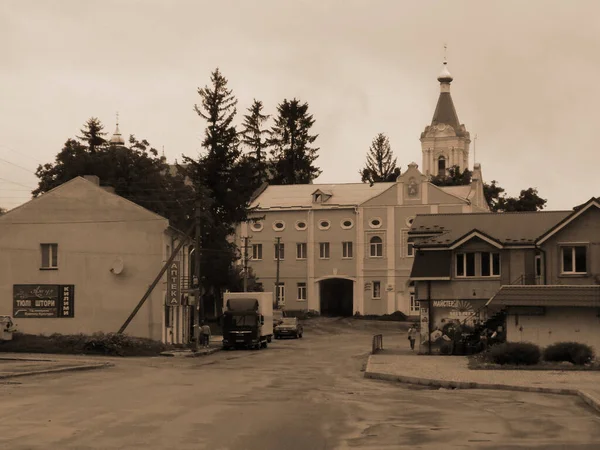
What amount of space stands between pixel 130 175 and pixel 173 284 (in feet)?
92.0

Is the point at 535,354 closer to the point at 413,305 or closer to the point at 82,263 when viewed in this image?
the point at 82,263

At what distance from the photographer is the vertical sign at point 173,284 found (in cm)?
5741

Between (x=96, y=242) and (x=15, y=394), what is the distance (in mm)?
31842

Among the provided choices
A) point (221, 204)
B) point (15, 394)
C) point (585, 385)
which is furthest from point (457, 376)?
point (221, 204)

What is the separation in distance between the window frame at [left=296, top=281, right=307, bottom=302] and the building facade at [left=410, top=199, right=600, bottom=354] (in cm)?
4054

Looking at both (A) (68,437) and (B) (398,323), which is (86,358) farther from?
(B) (398,323)

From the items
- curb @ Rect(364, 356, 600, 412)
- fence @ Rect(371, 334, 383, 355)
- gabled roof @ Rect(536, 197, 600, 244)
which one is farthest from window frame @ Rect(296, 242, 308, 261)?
curb @ Rect(364, 356, 600, 412)

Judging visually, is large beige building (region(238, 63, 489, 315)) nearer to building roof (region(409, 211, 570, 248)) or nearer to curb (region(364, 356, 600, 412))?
building roof (region(409, 211, 570, 248))

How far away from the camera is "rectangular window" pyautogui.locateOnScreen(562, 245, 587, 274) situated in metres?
51.2

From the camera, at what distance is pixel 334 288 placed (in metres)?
101

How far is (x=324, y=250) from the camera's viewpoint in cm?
9938

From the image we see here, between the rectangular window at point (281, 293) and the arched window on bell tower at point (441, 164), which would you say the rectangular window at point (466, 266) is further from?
the arched window on bell tower at point (441, 164)

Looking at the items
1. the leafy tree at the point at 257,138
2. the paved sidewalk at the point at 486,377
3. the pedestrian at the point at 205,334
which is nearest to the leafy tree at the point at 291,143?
the leafy tree at the point at 257,138

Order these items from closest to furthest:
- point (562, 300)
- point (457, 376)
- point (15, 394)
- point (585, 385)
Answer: point (15, 394) → point (585, 385) → point (457, 376) → point (562, 300)
